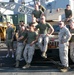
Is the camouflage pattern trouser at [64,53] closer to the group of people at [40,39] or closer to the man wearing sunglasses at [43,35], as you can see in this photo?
the group of people at [40,39]

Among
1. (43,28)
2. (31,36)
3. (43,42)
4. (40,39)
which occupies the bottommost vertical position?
(43,42)

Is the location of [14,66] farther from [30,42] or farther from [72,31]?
[72,31]

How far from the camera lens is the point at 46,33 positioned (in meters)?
10.6

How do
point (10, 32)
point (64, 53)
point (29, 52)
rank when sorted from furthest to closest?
point (10, 32) < point (29, 52) < point (64, 53)

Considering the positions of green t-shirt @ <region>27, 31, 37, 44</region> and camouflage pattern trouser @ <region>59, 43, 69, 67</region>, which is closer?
camouflage pattern trouser @ <region>59, 43, 69, 67</region>

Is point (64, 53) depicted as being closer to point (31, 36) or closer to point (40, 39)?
point (40, 39)

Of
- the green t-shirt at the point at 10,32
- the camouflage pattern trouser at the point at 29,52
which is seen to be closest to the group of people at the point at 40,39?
the camouflage pattern trouser at the point at 29,52

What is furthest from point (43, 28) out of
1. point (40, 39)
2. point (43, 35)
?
point (40, 39)

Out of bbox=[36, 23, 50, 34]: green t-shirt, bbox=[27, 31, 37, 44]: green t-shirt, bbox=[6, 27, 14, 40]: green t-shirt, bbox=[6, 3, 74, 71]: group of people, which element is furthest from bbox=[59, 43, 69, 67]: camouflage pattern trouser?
bbox=[6, 27, 14, 40]: green t-shirt

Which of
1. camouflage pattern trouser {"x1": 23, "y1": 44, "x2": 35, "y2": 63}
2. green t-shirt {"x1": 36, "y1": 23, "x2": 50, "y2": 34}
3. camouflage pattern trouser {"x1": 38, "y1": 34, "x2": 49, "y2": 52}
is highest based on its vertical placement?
green t-shirt {"x1": 36, "y1": 23, "x2": 50, "y2": 34}

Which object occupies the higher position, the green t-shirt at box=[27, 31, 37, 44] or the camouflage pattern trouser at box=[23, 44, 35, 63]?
the green t-shirt at box=[27, 31, 37, 44]

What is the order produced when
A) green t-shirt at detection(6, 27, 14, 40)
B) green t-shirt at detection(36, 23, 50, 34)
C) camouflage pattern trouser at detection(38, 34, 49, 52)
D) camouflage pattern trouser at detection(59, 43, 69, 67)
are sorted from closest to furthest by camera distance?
1. camouflage pattern trouser at detection(59, 43, 69, 67)
2. camouflage pattern trouser at detection(38, 34, 49, 52)
3. green t-shirt at detection(36, 23, 50, 34)
4. green t-shirt at detection(6, 27, 14, 40)

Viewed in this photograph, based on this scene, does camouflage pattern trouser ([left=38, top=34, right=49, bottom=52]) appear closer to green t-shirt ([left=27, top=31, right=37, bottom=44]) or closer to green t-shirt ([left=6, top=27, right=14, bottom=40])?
green t-shirt ([left=27, top=31, right=37, bottom=44])

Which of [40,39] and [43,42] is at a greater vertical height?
[40,39]
